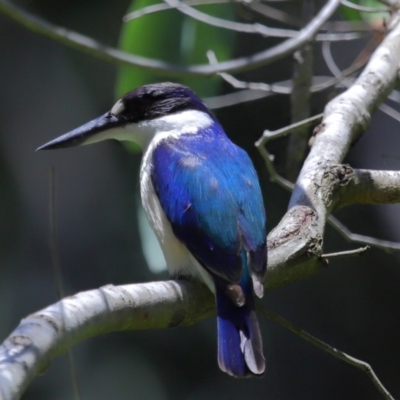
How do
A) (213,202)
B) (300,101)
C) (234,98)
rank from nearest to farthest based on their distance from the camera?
1. (213,202)
2. (300,101)
3. (234,98)

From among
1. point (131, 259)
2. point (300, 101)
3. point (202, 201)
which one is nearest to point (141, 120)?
point (202, 201)

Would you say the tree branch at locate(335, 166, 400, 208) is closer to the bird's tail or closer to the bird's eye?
the bird's tail

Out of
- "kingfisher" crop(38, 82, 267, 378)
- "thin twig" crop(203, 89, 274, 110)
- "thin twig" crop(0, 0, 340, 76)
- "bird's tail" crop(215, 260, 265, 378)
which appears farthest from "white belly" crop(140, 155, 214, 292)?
"thin twig" crop(203, 89, 274, 110)

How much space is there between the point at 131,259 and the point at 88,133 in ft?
5.38

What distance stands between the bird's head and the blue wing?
0.53 feet

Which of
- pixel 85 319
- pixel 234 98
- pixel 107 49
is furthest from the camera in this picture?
pixel 234 98

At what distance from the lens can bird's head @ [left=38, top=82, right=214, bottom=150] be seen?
8.87 ft

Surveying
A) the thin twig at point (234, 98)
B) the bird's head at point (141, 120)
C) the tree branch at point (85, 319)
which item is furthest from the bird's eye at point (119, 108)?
the thin twig at point (234, 98)

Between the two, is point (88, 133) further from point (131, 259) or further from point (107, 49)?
point (131, 259)

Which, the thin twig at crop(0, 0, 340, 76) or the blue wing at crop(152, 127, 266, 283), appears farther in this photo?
the blue wing at crop(152, 127, 266, 283)

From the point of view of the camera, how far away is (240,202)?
227cm

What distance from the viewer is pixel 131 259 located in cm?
423

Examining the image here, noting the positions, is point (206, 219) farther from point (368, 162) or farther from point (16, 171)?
point (16, 171)

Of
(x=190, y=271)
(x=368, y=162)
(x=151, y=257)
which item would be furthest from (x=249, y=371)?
(x=368, y=162)
